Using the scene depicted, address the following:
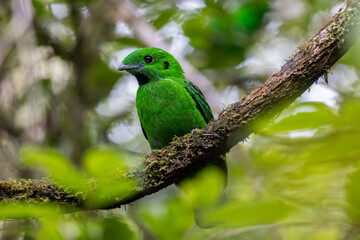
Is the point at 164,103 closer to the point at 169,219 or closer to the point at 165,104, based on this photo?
the point at 165,104

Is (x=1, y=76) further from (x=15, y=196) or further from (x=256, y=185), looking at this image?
(x=256, y=185)

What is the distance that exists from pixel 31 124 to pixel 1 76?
4.38ft

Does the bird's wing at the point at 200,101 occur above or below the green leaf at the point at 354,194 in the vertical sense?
above

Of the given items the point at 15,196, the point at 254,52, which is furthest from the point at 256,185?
the point at 254,52

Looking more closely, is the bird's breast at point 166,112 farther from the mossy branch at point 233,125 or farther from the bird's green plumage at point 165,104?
the mossy branch at point 233,125

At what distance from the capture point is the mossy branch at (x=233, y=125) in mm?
2879

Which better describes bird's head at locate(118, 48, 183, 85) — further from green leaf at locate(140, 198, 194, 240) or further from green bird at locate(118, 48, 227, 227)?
green leaf at locate(140, 198, 194, 240)

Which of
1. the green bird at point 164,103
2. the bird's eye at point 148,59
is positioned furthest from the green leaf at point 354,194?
the bird's eye at point 148,59

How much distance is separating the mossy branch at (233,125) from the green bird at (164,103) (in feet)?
2.63

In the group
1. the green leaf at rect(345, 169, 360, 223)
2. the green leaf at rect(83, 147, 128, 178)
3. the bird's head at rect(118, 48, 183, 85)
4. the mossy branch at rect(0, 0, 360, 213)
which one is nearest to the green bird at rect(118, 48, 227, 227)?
the bird's head at rect(118, 48, 183, 85)

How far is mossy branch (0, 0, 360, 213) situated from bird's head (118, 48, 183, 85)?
147 centimetres

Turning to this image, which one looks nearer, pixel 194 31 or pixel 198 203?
pixel 198 203

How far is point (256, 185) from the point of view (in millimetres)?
4145

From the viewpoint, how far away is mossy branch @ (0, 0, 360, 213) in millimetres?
2879
